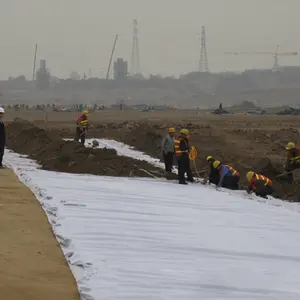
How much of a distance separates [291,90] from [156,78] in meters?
50.1

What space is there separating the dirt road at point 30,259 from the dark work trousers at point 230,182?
20.4 feet

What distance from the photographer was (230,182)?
46.1ft

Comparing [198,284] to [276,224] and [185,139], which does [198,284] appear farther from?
[185,139]

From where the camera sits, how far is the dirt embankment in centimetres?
1711

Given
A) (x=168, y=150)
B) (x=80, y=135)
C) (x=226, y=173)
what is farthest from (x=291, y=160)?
(x=80, y=135)

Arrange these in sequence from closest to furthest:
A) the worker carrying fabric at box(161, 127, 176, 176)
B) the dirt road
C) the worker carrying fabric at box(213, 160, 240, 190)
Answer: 1. the dirt road
2. the worker carrying fabric at box(213, 160, 240, 190)
3. the worker carrying fabric at box(161, 127, 176, 176)

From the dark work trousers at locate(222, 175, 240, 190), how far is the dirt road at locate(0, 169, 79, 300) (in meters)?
6.22

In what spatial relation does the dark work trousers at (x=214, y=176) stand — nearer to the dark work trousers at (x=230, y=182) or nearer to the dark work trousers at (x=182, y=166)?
the dark work trousers at (x=230, y=182)

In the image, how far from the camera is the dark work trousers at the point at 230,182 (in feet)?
46.0

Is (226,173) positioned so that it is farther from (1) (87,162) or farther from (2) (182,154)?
(1) (87,162)

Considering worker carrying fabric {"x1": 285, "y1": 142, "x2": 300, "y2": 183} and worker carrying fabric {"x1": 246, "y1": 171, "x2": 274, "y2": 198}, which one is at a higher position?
worker carrying fabric {"x1": 285, "y1": 142, "x2": 300, "y2": 183}

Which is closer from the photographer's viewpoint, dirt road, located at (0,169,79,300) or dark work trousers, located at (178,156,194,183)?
dirt road, located at (0,169,79,300)

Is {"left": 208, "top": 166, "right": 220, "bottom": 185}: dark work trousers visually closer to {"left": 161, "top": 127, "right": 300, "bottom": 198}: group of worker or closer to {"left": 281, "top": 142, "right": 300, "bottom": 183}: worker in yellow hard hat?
{"left": 161, "top": 127, "right": 300, "bottom": 198}: group of worker

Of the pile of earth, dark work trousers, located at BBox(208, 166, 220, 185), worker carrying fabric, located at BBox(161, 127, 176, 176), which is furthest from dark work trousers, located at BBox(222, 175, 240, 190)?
the pile of earth
